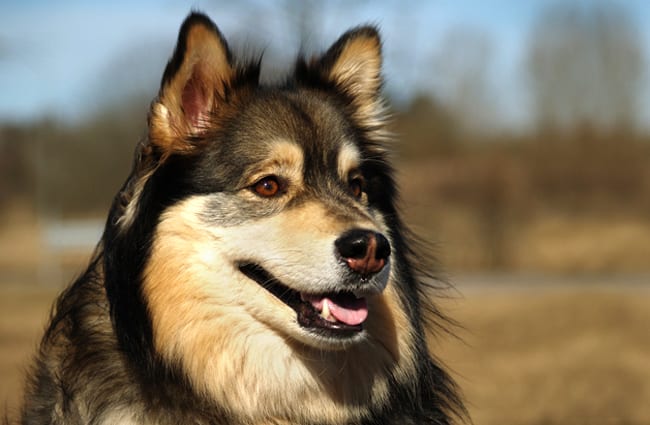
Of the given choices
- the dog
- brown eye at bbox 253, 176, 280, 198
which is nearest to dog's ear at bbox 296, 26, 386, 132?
the dog

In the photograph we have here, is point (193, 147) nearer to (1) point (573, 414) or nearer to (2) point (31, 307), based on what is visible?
(1) point (573, 414)

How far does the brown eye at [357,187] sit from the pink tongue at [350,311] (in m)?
0.61

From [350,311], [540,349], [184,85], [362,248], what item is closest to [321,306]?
[350,311]

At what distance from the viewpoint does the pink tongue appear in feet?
13.7

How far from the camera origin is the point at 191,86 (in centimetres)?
448

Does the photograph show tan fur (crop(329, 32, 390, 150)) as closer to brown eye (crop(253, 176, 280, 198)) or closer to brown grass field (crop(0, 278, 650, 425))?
brown eye (crop(253, 176, 280, 198))

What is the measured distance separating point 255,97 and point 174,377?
4.81ft

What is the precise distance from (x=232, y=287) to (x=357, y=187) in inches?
34.7

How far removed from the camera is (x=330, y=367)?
4.31 m

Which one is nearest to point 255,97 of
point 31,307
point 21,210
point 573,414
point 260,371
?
point 260,371

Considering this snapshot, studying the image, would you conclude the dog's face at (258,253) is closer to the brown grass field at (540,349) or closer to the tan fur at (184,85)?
the tan fur at (184,85)

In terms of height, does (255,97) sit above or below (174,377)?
above

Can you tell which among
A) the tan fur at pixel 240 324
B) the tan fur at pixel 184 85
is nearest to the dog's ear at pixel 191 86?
the tan fur at pixel 184 85

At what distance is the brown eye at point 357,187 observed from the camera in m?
4.61
